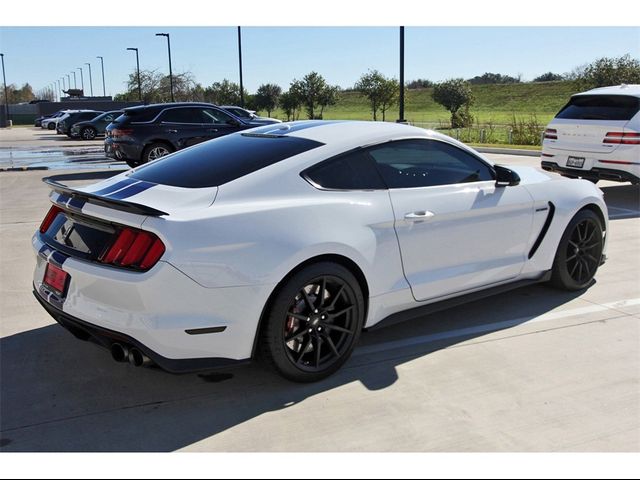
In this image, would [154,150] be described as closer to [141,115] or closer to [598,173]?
[141,115]

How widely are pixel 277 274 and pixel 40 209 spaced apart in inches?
287

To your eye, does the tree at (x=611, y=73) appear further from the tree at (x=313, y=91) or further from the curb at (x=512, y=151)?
the tree at (x=313, y=91)

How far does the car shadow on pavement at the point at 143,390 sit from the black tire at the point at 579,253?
2.48 ft

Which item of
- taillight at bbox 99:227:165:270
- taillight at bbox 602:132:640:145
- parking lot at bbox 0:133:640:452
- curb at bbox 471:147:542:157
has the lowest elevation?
parking lot at bbox 0:133:640:452

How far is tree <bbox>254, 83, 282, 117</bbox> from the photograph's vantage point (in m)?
53.2

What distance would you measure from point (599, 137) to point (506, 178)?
5.69m

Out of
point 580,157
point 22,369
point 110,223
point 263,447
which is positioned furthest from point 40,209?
point 580,157

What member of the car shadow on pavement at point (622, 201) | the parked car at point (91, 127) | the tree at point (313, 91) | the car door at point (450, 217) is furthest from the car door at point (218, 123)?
the tree at point (313, 91)

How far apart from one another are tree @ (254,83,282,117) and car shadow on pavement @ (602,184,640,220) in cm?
4382

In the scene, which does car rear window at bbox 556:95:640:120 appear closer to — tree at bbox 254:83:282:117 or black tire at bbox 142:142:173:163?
black tire at bbox 142:142:173:163

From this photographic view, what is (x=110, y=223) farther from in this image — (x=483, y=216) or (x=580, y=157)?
(x=580, y=157)

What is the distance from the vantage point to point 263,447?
3.03m

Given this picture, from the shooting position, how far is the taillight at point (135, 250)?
311 cm

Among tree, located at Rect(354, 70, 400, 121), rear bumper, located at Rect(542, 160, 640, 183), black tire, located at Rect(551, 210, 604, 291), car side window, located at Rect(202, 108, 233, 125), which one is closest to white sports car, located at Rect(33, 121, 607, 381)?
black tire, located at Rect(551, 210, 604, 291)
